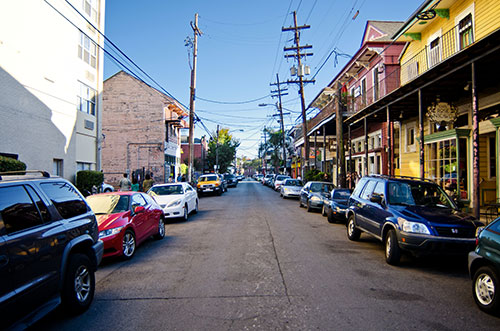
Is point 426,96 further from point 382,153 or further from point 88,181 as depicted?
point 88,181

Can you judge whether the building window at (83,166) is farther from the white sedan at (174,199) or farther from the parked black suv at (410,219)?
the parked black suv at (410,219)

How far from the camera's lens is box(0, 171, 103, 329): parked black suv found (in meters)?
3.39

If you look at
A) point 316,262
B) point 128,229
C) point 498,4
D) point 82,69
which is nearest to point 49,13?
point 82,69

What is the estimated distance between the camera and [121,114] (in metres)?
33.5

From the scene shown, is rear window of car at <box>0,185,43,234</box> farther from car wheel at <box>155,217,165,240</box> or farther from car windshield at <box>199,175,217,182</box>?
car windshield at <box>199,175,217,182</box>

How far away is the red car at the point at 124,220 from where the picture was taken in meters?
7.18

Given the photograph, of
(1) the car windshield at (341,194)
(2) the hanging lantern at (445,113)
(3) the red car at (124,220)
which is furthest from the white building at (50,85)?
(2) the hanging lantern at (445,113)

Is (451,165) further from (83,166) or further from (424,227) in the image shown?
(83,166)

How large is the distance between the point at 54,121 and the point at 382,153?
59.3 feet

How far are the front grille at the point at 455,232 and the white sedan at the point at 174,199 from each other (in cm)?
905

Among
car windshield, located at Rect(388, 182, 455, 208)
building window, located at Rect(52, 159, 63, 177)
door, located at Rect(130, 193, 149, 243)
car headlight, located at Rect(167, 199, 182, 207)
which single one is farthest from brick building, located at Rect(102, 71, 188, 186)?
car windshield, located at Rect(388, 182, 455, 208)

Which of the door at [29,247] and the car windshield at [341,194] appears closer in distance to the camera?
the door at [29,247]

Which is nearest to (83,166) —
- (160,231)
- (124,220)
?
(160,231)

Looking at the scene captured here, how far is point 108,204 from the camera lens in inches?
330
